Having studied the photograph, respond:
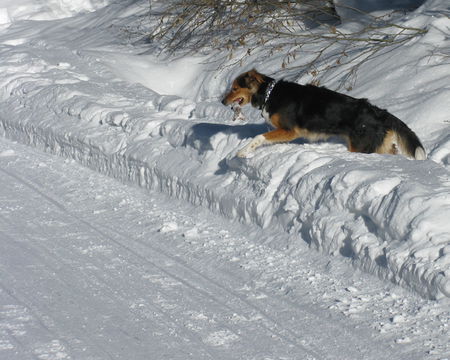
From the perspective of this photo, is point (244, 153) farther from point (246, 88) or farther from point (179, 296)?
point (179, 296)

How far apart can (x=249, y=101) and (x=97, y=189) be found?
204cm

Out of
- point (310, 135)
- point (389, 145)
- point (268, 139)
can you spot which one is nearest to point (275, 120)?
point (268, 139)

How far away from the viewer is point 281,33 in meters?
11.1

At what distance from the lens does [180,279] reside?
19.2 feet

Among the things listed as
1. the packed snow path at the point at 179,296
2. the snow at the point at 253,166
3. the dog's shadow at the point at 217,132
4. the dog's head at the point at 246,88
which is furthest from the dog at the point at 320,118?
the packed snow path at the point at 179,296

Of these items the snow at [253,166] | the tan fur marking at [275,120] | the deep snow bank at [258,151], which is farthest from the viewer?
the tan fur marking at [275,120]

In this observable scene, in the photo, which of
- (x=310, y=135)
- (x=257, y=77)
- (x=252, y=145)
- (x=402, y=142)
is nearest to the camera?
(x=402, y=142)

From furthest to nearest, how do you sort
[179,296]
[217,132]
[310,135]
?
[217,132] → [310,135] → [179,296]

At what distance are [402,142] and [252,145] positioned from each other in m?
1.45

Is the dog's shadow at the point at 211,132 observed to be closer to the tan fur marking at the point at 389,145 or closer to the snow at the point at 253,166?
the snow at the point at 253,166

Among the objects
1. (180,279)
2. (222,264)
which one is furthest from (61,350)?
(222,264)

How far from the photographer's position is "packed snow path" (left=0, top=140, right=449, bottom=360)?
4660mm

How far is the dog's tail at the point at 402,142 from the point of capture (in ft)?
23.7

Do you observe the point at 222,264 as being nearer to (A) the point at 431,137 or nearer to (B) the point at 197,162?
(B) the point at 197,162
